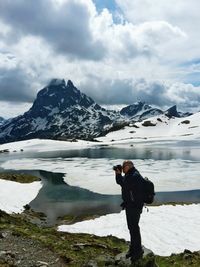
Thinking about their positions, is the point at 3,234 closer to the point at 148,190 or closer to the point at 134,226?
the point at 134,226

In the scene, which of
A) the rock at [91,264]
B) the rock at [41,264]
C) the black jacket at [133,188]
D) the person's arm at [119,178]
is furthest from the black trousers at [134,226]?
the rock at [41,264]

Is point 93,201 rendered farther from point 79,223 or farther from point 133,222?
point 133,222

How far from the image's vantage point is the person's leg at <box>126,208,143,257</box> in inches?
562

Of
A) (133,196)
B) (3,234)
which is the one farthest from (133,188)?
(3,234)

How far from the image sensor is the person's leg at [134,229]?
14.3 m

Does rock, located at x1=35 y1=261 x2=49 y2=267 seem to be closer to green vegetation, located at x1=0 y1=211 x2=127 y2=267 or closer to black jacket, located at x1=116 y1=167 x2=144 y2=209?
green vegetation, located at x1=0 y1=211 x2=127 y2=267

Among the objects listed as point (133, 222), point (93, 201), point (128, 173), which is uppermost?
point (128, 173)

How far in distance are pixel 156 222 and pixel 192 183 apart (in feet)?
78.6

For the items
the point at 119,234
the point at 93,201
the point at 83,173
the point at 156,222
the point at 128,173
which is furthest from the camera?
the point at 83,173

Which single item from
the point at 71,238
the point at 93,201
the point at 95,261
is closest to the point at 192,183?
the point at 93,201

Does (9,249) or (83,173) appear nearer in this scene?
(9,249)

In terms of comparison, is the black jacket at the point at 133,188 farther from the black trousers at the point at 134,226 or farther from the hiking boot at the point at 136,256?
the hiking boot at the point at 136,256

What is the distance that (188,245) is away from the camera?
23.1m

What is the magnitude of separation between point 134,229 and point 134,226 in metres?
0.14
